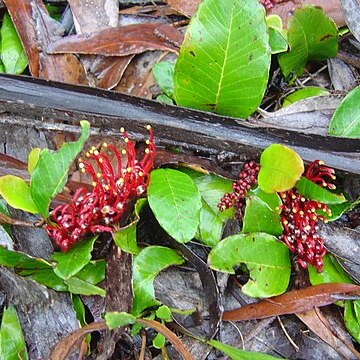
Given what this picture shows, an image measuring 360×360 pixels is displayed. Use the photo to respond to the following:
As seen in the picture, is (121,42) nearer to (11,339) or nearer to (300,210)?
(300,210)

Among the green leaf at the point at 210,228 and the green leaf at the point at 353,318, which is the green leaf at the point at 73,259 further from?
the green leaf at the point at 353,318

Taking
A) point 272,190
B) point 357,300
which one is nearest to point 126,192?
point 272,190

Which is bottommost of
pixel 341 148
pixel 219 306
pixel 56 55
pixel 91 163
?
pixel 219 306

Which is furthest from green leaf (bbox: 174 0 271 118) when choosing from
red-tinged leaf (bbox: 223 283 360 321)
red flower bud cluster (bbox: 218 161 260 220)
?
red-tinged leaf (bbox: 223 283 360 321)

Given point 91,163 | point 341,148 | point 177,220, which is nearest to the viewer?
point 177,220


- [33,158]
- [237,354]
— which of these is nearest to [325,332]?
[237,354]

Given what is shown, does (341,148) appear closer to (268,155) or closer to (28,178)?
(268,155)
